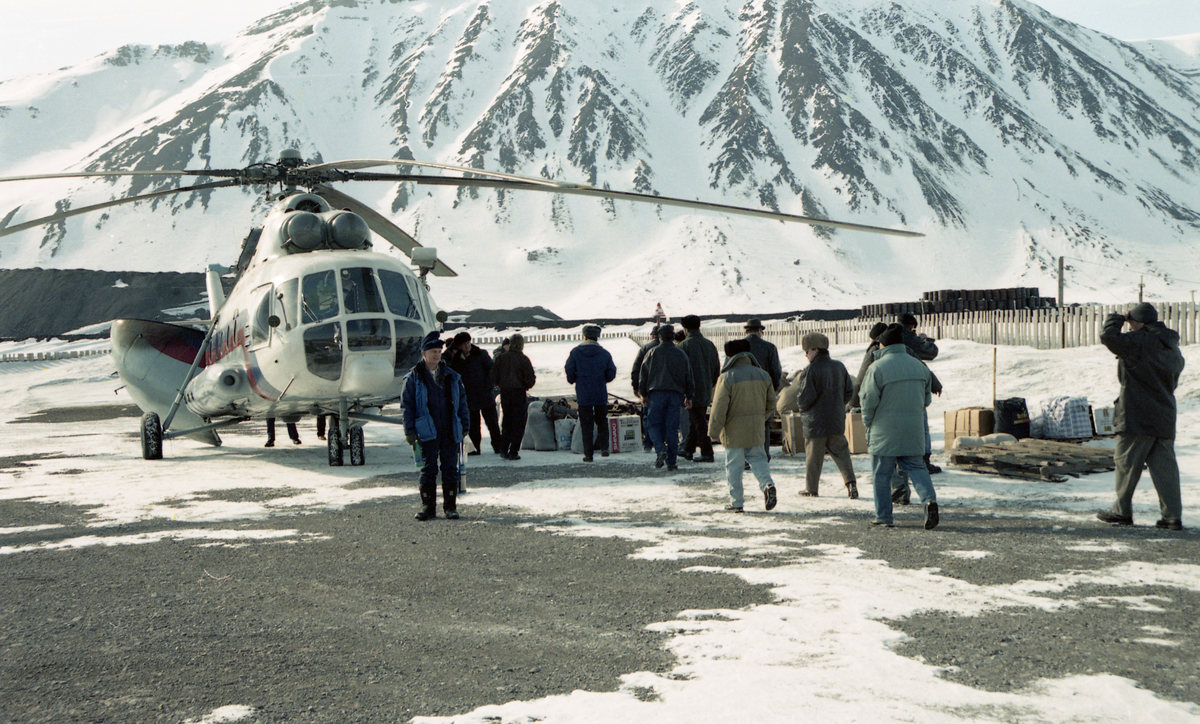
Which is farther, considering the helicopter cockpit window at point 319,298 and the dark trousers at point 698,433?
the dark trousers at point 698,433

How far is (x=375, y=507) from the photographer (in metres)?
9.41

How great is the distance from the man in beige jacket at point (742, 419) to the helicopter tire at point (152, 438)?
8.81m

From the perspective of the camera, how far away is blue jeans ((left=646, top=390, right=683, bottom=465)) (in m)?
11.3

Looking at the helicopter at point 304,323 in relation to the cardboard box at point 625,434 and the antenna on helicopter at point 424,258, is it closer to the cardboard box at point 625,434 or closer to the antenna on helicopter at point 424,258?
the antenna on helicopter at point 424,258

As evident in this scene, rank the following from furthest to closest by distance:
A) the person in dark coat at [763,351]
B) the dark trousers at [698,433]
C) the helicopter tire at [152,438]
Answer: the helicopter tire at [152,438] < the dark trousers at [698,433] < the person in dark coat at [763,351]

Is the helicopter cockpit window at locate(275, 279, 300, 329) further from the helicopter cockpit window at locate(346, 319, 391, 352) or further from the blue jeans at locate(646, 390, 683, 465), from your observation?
the blue jeans at locate(646, 390, 683, 465)

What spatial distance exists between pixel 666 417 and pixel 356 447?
168 inches

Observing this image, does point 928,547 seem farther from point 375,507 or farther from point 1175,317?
point 1175,317

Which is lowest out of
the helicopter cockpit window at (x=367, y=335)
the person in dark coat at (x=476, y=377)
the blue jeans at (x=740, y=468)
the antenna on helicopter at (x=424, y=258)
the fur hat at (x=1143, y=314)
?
the blue jeans at (x=740, y=468)

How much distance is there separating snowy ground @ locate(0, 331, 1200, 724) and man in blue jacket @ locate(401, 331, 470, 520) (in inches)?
→ 36.4

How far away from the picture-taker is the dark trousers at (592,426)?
12.7 metres

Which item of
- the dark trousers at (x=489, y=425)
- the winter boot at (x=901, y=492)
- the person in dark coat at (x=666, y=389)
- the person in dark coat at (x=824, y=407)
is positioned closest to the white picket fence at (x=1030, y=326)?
the person in dark coat at (x=666, y=389)

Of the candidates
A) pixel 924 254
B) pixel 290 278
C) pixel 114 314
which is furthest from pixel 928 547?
pixel 924 254

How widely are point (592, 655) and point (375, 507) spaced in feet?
16.8
